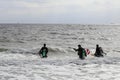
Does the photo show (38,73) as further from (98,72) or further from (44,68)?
(98,72)

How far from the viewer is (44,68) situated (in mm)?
18219

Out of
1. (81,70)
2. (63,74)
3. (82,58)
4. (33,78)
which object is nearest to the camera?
(33,78)

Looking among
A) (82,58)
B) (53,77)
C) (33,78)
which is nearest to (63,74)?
→ (53,77)

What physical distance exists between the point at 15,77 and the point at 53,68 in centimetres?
384

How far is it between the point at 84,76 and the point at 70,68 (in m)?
2.81

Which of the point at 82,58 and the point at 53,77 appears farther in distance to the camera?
the point at 82,58

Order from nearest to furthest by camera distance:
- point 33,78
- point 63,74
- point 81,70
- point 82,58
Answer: point 33,78
point 63,74
point 81,70
point 82,58

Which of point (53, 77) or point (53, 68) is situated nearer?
point (53, 77)

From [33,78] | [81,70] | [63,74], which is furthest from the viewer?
[81,70]

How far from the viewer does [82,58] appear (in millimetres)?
23828

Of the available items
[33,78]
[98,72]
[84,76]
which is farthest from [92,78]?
[33,78]

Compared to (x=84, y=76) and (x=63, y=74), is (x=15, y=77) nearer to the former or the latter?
(x=63, y=74)

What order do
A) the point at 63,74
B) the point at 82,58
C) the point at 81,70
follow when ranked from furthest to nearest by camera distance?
the point at 82,58 < the point at 81,70 < the point at 63,74

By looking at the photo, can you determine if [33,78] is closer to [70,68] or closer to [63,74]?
[63,74]
